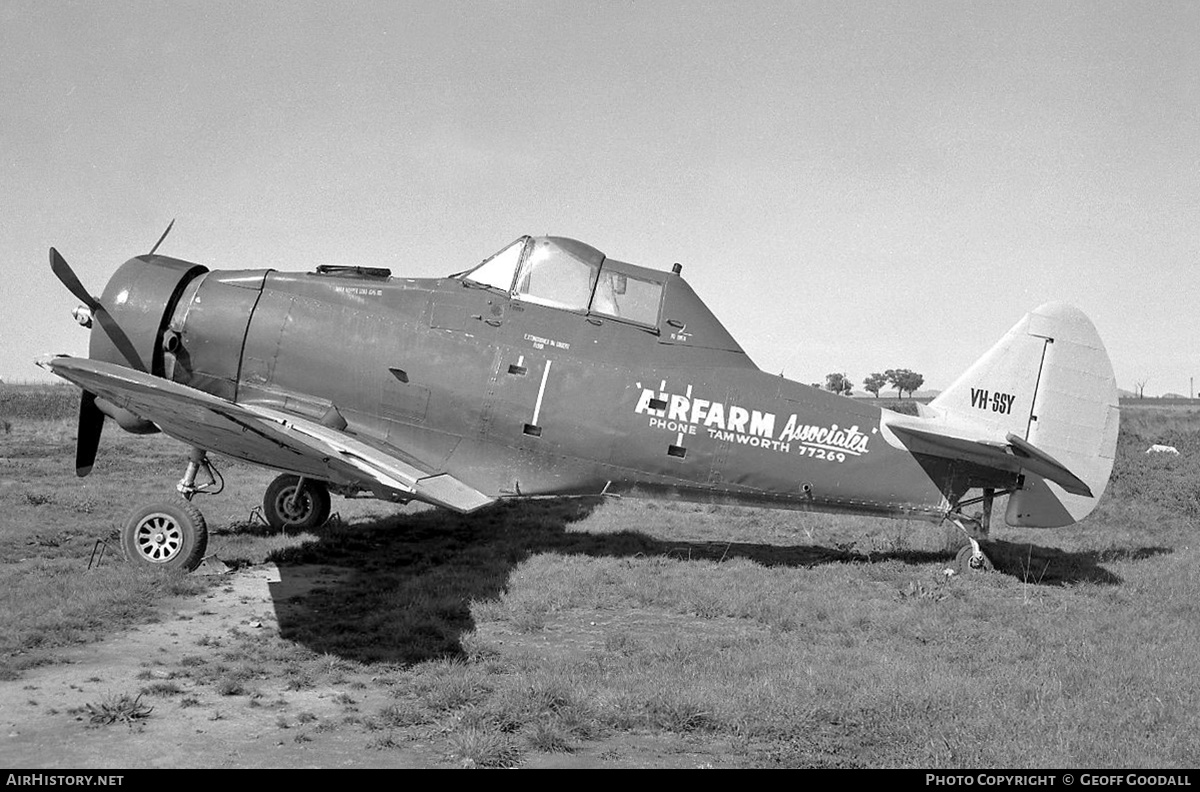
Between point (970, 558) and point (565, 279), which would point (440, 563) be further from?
point (970, 558)

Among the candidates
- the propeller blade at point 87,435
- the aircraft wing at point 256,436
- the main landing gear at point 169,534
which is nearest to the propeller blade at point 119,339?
the propeller blade at point 87,435

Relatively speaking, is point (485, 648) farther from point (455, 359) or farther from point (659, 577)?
point (455, 359)

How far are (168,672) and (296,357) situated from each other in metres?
3.75

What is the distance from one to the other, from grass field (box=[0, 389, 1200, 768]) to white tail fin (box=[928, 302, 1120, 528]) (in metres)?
1.21

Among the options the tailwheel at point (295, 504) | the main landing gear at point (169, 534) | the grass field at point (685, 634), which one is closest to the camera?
the grass field at point (685, 634)

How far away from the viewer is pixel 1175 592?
7.32m

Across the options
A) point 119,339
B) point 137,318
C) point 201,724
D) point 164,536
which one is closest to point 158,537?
point 164,536

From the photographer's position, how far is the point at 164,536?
7.45 meters

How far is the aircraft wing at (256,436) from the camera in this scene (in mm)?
5863

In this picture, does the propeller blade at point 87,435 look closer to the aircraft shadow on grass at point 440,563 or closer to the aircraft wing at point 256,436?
the aircraft wing at point 256,436

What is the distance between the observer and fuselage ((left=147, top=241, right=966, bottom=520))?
8.11 meters

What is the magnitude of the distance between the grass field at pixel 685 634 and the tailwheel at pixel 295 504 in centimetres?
30

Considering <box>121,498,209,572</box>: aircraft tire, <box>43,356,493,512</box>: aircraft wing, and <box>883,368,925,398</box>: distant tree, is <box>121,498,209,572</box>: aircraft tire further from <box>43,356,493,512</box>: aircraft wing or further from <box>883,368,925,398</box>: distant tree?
<box>883,368,925,398</box>: distant tree

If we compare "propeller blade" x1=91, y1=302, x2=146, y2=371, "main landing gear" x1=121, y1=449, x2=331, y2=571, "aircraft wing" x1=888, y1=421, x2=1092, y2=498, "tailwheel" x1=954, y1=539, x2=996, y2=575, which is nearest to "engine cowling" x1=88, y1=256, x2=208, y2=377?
"propeller blade" x1=91, y1=302, x2=146, y2=371
